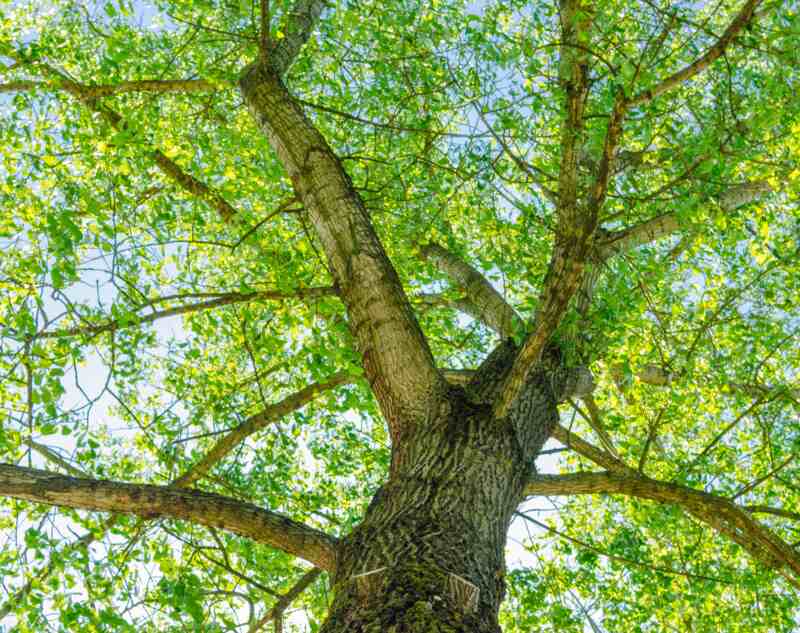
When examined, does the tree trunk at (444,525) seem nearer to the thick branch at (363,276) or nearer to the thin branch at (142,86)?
the thick branch at (363,276)

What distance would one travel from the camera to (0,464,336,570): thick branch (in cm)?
356

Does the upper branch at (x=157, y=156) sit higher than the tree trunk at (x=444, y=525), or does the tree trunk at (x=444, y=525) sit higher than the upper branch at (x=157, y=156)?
the upper branch at (x=157, y=156)

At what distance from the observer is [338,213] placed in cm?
456

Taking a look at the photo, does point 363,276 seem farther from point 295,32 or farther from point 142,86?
point 142,86

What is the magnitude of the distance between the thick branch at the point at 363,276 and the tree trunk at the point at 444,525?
0.22m

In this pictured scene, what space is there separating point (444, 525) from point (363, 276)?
1638 millimetres

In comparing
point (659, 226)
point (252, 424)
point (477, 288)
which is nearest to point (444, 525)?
point (252, 424)

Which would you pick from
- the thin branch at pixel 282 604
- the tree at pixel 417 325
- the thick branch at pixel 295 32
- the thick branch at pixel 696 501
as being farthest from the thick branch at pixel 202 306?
the thin branch at pixel 282 604

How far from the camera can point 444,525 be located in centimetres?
341

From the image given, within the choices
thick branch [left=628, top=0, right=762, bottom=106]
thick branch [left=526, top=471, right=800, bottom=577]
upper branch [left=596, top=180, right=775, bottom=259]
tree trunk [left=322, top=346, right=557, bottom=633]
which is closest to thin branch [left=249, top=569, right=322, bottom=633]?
tree trunk [left=322, top=346, right=557, bottom=633]

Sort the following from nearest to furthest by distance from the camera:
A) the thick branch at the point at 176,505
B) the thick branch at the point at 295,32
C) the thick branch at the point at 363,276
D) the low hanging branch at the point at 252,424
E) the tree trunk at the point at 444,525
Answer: the tree trunk at the point at 444,525, the thick branch at the point at 176,505, the thick branch at the point at 363,276, the low hanging branch at the point at 252,424, the thick branch at the point at 295,32

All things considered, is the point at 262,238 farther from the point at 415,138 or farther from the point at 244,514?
the point at 244,514

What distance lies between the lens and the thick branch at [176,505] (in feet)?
11.7

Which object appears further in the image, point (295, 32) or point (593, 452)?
point (295, 32)
